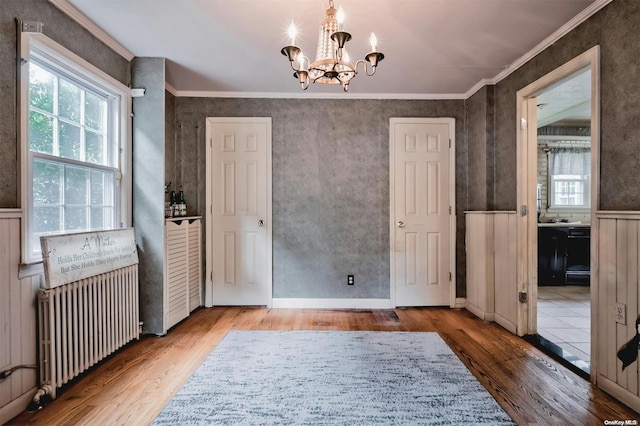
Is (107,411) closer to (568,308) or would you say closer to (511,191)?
(511,191)

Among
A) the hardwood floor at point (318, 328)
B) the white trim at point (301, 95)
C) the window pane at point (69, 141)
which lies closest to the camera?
the hardwood floor at point (318, 328)

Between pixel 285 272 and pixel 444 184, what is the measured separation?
2131 millimetres

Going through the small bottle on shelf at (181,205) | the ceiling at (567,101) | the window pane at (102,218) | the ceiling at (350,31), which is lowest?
the window pane at (102,218)

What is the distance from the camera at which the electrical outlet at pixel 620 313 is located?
198 centimetres

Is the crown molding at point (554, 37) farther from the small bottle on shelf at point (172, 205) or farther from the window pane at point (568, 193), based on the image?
the small bottle on shelf at point (172, 205)

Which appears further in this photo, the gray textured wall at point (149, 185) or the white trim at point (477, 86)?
the white trim at point (477, 86)

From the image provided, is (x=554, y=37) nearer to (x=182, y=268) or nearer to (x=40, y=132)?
(x=40, y=132)

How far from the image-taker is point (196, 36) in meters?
2.62

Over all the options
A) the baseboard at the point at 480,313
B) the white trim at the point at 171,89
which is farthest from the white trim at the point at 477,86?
the white trim at the point at 171,89

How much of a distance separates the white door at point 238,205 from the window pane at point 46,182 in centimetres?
171

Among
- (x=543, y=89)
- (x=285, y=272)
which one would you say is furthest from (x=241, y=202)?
(x=543, y=89)

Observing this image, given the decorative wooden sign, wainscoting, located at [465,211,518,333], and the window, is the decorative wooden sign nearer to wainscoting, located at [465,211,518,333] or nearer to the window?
wainscoting, located at [465,211,518,333]

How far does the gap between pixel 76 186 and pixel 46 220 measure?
0.37 meters

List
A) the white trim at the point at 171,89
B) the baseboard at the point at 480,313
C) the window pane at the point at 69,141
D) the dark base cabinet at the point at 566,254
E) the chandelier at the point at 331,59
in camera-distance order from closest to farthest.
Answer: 1. the chandelier at the point at 331,59
2. the window pane at the point at 69,141
3. the baseboard at the point at 480,313
4. the white trim at the point at 171,89
5. the dark base cabinet at the point at 566,254
